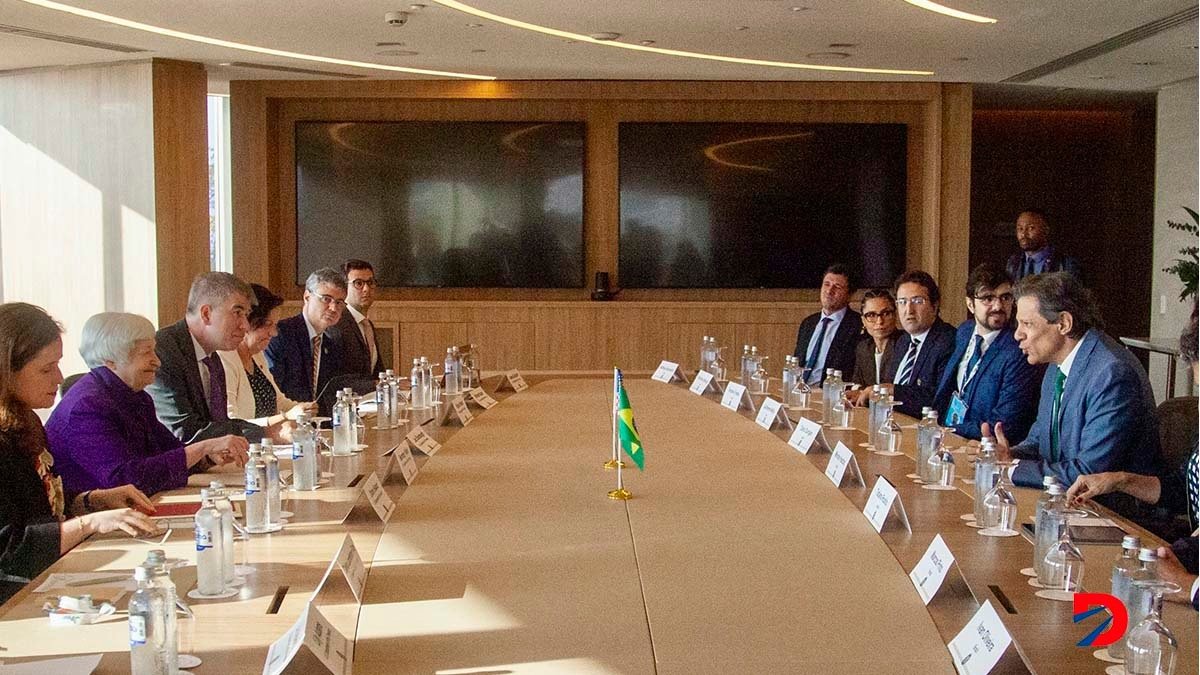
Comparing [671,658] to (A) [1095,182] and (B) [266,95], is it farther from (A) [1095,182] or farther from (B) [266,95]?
(A) [1095,182]

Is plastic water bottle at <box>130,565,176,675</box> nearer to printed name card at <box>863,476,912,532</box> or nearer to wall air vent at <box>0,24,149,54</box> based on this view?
printed name card at <box>863,476,912,532</box>

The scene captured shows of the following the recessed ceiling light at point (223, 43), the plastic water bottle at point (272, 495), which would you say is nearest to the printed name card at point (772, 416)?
the plastic water bottle at point (272, 495)

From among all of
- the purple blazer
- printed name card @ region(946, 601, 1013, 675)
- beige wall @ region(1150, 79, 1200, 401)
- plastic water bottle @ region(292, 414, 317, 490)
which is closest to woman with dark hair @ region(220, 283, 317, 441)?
the purple blazer

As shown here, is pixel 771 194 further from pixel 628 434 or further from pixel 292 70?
pixel 628 434

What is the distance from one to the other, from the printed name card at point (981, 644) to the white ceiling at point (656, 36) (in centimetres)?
477

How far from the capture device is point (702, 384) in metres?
5.85

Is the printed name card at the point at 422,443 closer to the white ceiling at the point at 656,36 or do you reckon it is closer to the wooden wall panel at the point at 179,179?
the white ceiling at the point at 656,36

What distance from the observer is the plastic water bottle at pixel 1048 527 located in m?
2.55

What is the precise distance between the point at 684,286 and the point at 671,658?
26.0ft

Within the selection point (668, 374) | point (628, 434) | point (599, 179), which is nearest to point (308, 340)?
point (668, 374)

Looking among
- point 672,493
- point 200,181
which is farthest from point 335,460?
point 200,181

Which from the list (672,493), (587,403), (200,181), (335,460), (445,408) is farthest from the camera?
(200,181)

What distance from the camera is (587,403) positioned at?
549cm

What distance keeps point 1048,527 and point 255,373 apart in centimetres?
358
